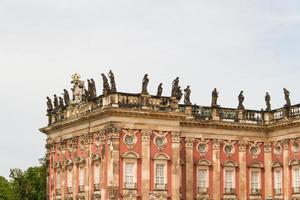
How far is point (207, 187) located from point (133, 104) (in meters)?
8.29

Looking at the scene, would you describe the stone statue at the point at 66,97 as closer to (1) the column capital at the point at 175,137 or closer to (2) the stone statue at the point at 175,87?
(2) the stone statue at the point at 175,87

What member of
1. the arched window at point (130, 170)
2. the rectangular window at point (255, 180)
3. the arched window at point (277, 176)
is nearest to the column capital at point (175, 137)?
the arched window at point (130, 170)

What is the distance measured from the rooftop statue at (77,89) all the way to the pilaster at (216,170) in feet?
32.4

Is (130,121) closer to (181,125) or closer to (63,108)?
(181,125)

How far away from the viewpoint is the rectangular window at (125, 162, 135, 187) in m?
48.7

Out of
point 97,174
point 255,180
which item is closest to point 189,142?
point 255,180

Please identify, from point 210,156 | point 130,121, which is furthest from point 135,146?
point 210,156

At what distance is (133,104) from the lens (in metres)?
49.4

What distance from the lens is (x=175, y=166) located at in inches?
1967

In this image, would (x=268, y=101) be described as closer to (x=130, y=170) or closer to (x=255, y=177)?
(x=255, y=177)

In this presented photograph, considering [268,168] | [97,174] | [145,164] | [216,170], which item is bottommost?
[97,174]

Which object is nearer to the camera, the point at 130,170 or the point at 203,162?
the point at 130,170

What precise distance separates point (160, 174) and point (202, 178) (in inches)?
172

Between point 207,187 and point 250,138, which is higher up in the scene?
point 250,138
